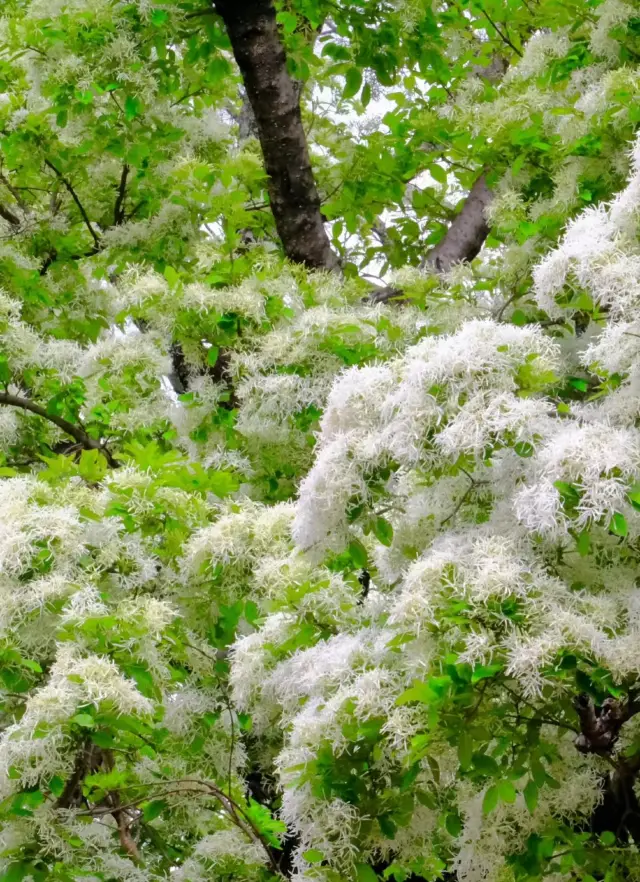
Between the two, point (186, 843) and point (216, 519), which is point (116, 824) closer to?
point (186, 843)

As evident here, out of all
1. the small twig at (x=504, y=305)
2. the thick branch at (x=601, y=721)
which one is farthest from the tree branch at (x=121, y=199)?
the thick branch at (x=601, y=721)

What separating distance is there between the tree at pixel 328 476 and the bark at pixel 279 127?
0.05 feet

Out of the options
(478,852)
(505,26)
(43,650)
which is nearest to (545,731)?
(478,852)

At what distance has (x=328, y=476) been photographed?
3.67 meters

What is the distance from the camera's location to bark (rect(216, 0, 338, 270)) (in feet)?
19.6

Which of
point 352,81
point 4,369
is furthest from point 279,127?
point 4,369

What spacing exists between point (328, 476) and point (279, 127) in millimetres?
3025

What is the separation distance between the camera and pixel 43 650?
13.6 ft

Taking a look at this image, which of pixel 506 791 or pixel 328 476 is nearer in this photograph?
pixel 506 791

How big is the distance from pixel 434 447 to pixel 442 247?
3.76 m

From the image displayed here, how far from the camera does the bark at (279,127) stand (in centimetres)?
596

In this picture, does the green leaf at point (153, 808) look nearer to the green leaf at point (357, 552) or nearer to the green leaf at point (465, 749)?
the green leaf at point (357, 552)

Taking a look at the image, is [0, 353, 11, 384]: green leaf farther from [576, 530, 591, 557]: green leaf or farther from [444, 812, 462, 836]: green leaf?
[576, 530, 591, 557]: green leaf

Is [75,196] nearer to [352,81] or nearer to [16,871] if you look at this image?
[352,81]
